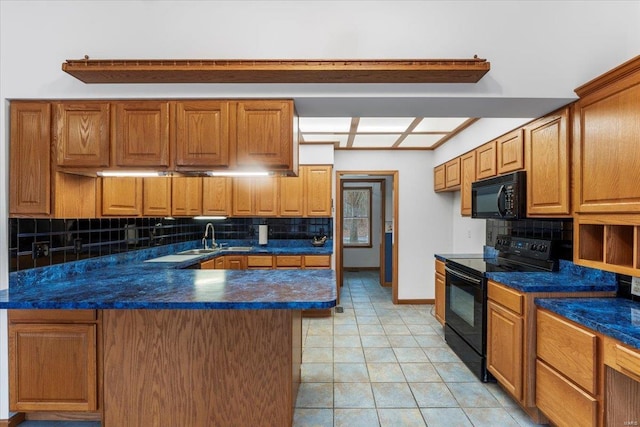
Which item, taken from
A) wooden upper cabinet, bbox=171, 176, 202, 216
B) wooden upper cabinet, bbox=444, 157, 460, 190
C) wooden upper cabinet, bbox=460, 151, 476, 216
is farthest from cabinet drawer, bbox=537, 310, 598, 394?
wooden upper cabinet, bbox=171, 176, 202, 216

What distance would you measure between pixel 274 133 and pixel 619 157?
1915 mm

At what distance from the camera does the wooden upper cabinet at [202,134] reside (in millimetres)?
2014

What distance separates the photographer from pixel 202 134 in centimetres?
202

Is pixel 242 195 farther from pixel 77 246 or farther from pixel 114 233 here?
pixel 77 246

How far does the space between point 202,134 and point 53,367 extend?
167 centimetres

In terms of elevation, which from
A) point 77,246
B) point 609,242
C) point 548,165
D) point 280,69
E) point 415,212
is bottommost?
point 77,246

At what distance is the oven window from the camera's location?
2.74m

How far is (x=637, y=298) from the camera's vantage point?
188cm

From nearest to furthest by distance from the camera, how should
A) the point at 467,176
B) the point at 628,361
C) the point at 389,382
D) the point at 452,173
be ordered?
the point at 628,361 < the point at 389,382 < the point at 467,176 < the point at 452,173

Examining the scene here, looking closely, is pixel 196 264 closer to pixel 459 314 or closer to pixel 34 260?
pixel 34 260

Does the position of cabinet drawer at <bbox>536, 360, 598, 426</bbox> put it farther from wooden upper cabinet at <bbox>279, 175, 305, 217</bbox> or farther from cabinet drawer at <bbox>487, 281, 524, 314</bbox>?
wooden upper cabinet at <bbox>279, 175, 305, 217</bbox>

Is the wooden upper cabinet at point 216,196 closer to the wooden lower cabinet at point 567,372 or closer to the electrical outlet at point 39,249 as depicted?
the electrical outlet at point 39,249

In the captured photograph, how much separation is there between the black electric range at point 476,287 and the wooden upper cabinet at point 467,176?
57 cm

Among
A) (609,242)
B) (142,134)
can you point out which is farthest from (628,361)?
(142,134)
